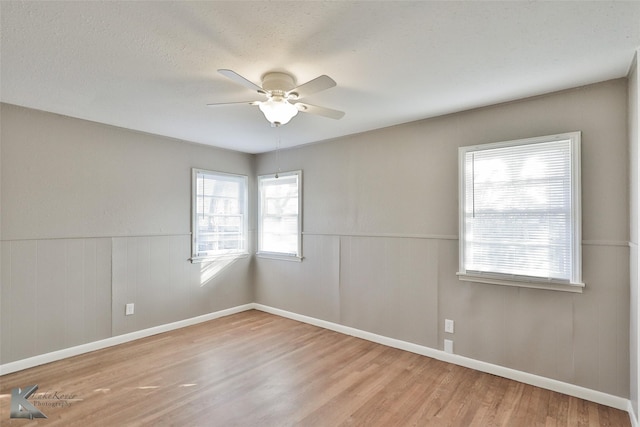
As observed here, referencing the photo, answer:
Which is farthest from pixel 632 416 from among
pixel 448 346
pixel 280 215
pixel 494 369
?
pixel 280 215

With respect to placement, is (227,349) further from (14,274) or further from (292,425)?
(14,274)

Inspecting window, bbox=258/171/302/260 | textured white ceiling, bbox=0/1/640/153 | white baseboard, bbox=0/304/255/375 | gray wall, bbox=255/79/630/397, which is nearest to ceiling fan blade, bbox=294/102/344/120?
textured white ceiling, bbox=0/1/640/153

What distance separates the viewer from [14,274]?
9.70 ft

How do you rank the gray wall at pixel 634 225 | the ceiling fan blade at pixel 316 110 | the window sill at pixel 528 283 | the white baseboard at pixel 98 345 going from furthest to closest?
the white baseboard at pixel 98 345 → the window sill at pixel 528 283 → the ceiling fan blade at pixel 316 110 → the gray wall at pixel 634 225

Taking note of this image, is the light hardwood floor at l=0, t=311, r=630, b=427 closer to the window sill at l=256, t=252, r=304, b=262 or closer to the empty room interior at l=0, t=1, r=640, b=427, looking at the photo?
the empty room interior at l=0, t=1, r=640, b=427

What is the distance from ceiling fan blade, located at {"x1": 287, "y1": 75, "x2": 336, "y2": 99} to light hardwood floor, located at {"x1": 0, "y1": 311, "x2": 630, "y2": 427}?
7.42 feet

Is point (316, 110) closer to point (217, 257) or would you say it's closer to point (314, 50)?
point (314, 50)

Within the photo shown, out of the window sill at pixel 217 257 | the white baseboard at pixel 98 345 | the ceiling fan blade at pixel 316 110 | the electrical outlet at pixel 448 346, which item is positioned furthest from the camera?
the window sill at pixel 217 257

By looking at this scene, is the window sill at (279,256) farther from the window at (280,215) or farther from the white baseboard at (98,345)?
the white baseboard at (98,345)

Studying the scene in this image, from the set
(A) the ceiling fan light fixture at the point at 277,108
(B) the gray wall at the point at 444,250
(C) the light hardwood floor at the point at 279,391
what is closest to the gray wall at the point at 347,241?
(B) the gray wall at the point at 444,250

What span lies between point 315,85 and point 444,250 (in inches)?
84.4

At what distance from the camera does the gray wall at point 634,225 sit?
80.1 inches

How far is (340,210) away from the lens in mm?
4152

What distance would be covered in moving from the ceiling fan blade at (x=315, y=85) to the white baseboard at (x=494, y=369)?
2792mm
